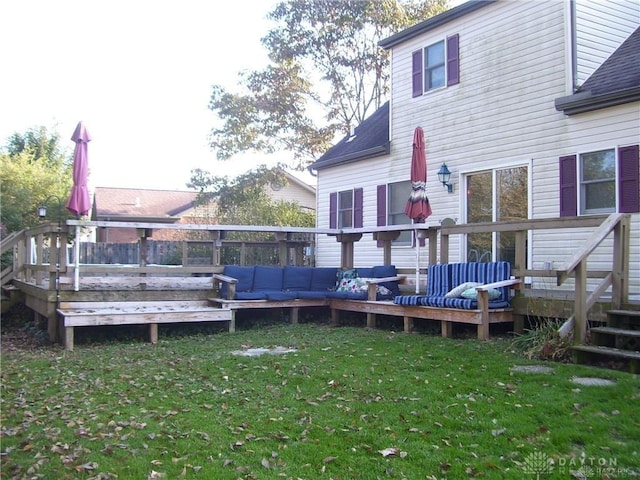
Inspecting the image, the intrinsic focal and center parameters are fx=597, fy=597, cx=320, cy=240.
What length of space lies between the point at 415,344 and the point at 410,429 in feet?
10.6

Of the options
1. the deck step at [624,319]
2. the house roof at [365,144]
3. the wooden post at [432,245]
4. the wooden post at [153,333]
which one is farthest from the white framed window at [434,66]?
the wooden post at [153,333]

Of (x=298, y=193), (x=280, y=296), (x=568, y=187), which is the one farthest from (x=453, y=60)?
(x=298, y=193)

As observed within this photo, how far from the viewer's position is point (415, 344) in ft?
23.8

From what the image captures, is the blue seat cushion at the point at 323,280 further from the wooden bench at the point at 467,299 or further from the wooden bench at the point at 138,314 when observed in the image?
the wooden bench at the point at 467,299

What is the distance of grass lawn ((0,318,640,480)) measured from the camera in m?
3.49

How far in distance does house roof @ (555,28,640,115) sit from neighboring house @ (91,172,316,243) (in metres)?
19.2

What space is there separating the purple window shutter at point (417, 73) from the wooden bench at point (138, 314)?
6317 mm

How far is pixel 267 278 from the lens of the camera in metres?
10.2

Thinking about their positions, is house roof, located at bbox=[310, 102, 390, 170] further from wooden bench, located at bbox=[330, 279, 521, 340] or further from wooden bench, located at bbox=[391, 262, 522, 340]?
wooden bench, located at bbox=[391, 262, 522, 340]

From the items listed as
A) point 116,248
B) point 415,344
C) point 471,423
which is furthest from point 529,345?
Result: point 116,248

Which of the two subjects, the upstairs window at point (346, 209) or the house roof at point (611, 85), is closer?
the house roof at point (611, 85)

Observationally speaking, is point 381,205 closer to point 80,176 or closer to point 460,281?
point 460,281

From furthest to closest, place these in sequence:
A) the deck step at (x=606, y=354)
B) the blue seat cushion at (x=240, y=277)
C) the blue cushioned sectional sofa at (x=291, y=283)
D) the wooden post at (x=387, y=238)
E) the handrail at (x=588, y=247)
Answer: the wooden post at (x=387, y=238)
the blue seat cushion at (x=240, y=277)
the blue cushioned sectional sofa at (x=291, y=283)
the handrail at (x=588, y=247)
the deck step at (x=606, y=354)

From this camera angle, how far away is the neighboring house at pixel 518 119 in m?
8.96
